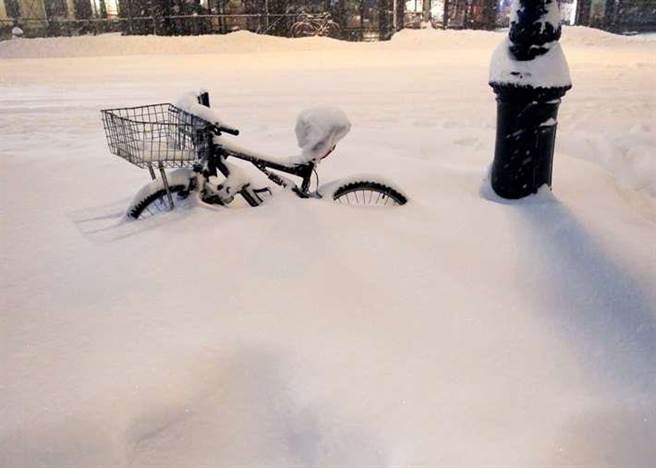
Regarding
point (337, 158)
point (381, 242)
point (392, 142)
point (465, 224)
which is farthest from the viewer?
point (392, 142)

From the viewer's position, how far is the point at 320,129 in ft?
11.8

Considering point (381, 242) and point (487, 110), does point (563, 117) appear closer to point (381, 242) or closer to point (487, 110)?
point (487, 110)

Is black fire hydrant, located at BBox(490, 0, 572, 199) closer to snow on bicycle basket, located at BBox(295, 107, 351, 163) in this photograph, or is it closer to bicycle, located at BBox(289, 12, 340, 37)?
snow on bicycle basket, located at BBox(295, 107, 351, 163)

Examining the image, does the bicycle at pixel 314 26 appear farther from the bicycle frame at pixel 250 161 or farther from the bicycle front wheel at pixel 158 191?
the bicycle front wheel at pixel 158 191

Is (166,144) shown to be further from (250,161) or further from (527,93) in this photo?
(527,93)


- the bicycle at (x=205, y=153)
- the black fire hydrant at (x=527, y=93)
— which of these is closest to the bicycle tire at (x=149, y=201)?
the bicycle at (x=205, y=153)

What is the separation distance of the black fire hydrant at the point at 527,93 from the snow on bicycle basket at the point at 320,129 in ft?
3.82

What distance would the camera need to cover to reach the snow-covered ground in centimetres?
205

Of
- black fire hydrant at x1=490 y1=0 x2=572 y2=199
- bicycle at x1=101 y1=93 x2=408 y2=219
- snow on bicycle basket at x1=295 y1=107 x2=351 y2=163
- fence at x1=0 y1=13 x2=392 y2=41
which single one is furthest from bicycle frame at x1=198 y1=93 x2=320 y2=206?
fence at x1=0 y1=13 x2=392 y2=41

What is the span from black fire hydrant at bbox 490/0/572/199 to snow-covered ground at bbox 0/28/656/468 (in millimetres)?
214

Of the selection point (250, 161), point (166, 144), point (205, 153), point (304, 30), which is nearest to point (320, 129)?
point (250, 161)

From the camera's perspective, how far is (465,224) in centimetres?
362

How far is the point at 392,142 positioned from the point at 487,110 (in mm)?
2521

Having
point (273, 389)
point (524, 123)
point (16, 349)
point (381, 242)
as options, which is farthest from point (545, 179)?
Result: point (16, 349)
